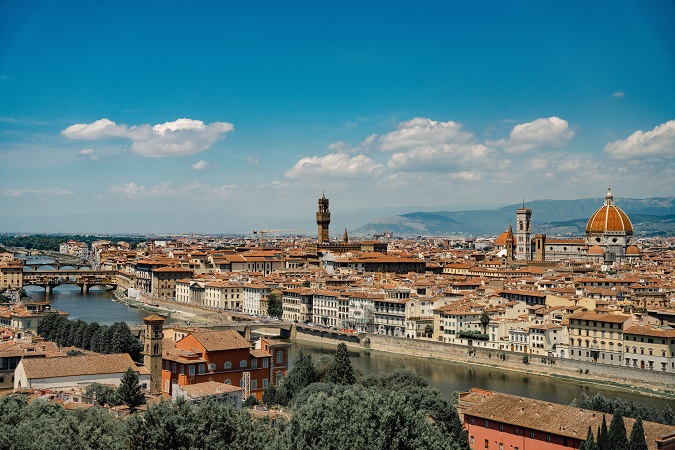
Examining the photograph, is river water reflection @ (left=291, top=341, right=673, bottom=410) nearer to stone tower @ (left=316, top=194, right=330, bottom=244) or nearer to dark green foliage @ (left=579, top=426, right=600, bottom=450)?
dark green foliage @ (left=579, top=426, right=600, bottom=450)

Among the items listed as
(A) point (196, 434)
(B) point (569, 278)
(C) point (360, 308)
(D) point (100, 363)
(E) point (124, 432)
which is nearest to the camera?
(A) point (196, 434)

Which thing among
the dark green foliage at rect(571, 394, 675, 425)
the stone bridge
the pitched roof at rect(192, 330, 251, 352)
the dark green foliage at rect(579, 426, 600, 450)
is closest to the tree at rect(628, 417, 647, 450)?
the dark green foliage at rect(579, 426, 600, 450)

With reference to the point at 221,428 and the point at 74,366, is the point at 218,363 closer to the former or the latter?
the point at 74,366

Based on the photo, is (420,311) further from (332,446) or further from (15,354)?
(332,446)

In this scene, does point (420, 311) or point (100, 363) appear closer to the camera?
point (100, 363)

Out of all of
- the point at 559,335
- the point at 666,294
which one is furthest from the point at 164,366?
the point at 666,294

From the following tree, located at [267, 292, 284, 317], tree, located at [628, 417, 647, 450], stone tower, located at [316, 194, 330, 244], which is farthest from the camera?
stone tower, located at [316, 194, 330, 244]
